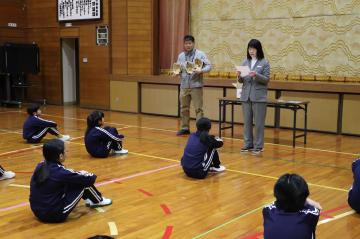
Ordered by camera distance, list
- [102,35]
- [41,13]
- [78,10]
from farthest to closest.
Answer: [41,13] → [78,10] → [102,35]

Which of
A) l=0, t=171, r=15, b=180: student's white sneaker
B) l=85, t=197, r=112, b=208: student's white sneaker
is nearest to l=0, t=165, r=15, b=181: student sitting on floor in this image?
l=0, t=171, r=15, b=180: student's white sneaker

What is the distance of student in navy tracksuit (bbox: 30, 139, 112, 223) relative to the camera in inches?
142

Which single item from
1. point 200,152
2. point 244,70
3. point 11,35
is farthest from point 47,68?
point 200,152

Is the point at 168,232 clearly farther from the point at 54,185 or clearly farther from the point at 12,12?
the point at 12,12

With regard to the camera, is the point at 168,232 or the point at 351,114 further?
the point at 351,114

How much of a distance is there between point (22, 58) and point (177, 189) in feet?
30.3

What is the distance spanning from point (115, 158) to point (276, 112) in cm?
406

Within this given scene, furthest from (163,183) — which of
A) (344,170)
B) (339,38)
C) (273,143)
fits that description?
(339,38)

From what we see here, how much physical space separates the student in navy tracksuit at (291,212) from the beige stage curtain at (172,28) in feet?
28.1

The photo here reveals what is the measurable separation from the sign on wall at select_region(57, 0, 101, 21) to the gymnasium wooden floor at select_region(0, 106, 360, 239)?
4838 mm

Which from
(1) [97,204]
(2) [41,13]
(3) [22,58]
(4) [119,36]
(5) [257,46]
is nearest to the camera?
(1) [97,204]

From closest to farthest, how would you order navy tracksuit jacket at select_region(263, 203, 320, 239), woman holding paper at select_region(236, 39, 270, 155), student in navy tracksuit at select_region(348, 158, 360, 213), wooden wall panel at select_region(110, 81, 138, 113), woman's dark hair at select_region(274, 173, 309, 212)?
woman's dark hair at select_region(274, 173, 309, 212) < navy tracksuit jacket at select_region(263, 203, 320, 239) < student in navy tracksuit at select_region(348, 158, 360, 213) < woman holding paper at select_region(236, 39, 270, 155) < wooden wall panel at select_region(110, 81, 138, 113)

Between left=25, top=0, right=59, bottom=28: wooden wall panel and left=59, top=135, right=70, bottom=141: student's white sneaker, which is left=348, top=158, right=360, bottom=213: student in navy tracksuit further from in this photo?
left=25, top=0, right=59, bottom=28: wooden wall panel

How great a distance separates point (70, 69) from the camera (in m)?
13.3
